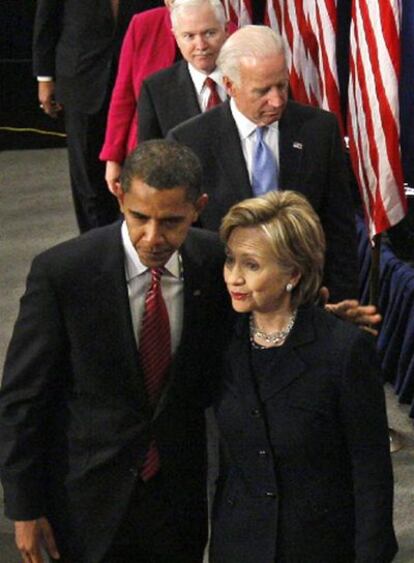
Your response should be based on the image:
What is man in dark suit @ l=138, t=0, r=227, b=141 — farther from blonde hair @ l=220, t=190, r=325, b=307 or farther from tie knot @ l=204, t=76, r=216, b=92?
blonde hair @ l=220, t=190, r=325, b=307

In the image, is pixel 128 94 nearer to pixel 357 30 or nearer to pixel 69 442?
pixel 357 30

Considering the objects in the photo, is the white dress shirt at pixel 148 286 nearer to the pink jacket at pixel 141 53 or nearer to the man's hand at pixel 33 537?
the man's hand at pixel 33 537

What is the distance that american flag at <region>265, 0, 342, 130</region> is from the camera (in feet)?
17.6

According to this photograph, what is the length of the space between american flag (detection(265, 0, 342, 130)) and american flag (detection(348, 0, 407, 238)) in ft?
1.00

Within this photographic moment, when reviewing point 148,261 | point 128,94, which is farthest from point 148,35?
point 148,261

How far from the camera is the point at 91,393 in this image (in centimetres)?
297

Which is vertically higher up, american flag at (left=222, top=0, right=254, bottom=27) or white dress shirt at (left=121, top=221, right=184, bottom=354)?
white dress shirt at (left=121, top=221, right=184, bottom=354)

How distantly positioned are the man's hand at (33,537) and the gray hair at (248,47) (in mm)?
1481

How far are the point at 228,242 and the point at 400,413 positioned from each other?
2.49 meters

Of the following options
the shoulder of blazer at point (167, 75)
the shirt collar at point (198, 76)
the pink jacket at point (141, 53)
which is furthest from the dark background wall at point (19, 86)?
the shirt collar at point (198, 76)

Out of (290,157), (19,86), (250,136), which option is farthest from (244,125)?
(19,86)

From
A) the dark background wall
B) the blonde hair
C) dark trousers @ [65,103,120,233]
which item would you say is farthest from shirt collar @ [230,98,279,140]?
the dark background wall

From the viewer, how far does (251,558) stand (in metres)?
2.98

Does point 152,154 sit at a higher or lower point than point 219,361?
higher
